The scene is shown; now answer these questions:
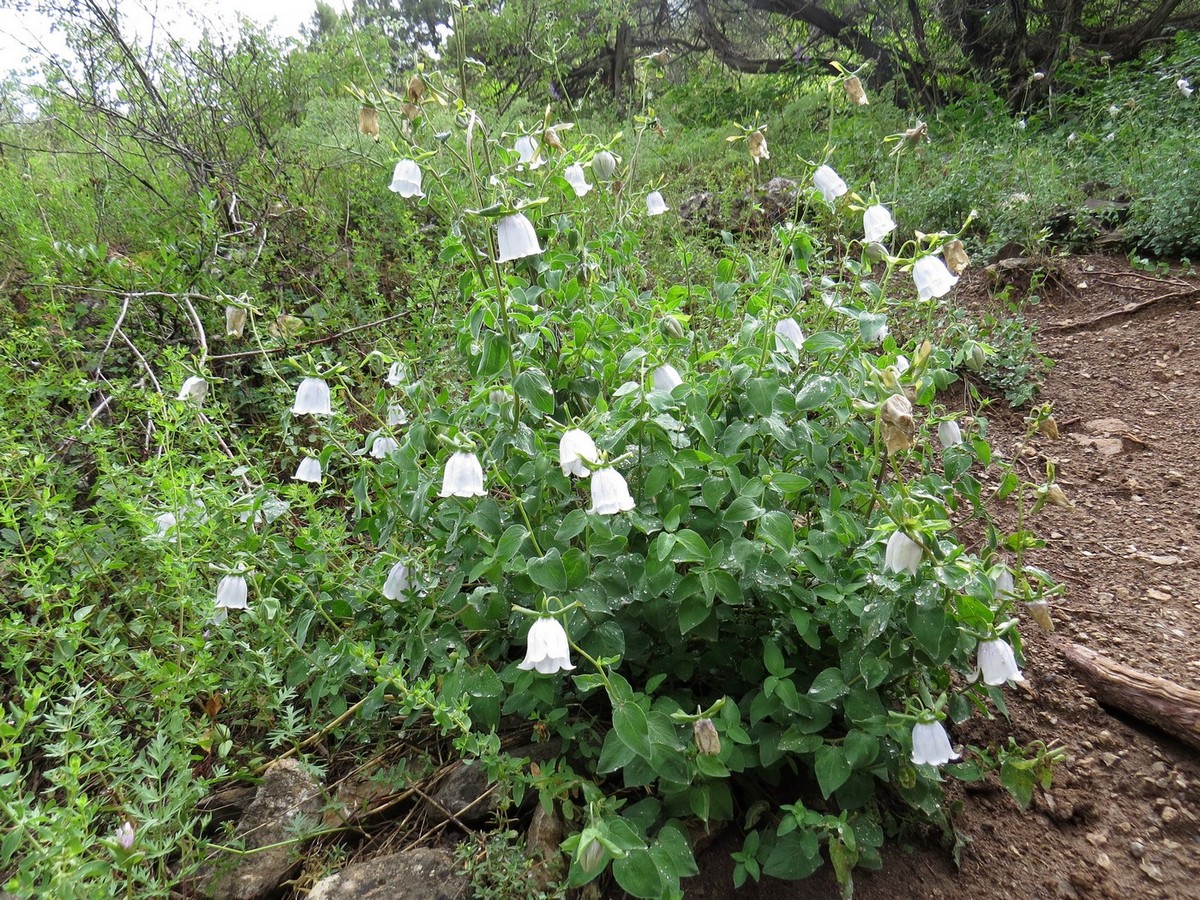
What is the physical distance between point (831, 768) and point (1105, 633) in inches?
54.3

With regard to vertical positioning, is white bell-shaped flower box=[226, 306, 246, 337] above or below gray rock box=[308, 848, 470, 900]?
above

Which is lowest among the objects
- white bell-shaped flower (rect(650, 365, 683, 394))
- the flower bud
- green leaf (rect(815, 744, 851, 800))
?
green leaf (rect(815, 744, 851, 800))

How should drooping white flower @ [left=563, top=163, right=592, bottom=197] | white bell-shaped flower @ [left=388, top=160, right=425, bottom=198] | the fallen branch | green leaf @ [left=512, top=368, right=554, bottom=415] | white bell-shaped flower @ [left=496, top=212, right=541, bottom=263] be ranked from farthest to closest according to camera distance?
the fallen branch < drooping white flower @ [left=563, top=163, right=592, bottom=197] < white bell-shaped flower @ [left=388, top=160, right=425, bottom=198] < green leaf @ [left=512, top=368, right=554, bottom=415] < white bell-shaped flower @ [left=496, top=212, right=541, bottom=263]

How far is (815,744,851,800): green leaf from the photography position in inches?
55.7

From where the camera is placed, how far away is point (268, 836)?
1.66 m

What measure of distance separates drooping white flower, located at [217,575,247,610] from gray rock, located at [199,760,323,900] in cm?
44

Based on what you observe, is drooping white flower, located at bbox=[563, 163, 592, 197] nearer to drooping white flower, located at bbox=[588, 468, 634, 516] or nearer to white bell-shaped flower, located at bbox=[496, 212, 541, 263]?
white bell-shaped flower, located at bbox=[496, 212, 541, 263]

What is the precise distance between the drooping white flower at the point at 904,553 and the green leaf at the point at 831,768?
0.43 meters

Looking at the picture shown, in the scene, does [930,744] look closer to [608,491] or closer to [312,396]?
[608,491]

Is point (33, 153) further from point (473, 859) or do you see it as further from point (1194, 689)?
point (1194, 689)

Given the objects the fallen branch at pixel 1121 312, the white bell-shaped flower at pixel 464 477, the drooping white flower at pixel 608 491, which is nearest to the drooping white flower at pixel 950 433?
the drooping white flower at pixel 608 491

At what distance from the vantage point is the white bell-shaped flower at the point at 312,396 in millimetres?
1698

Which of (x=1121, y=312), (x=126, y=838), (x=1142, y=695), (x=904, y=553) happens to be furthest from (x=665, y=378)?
(x=1121, y=312)

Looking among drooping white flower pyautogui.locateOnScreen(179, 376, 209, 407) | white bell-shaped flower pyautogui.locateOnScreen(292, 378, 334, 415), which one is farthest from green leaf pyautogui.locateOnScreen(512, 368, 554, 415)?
drooping white flower pyautogui.locateOnScreen(179, 376, 209, 407)
